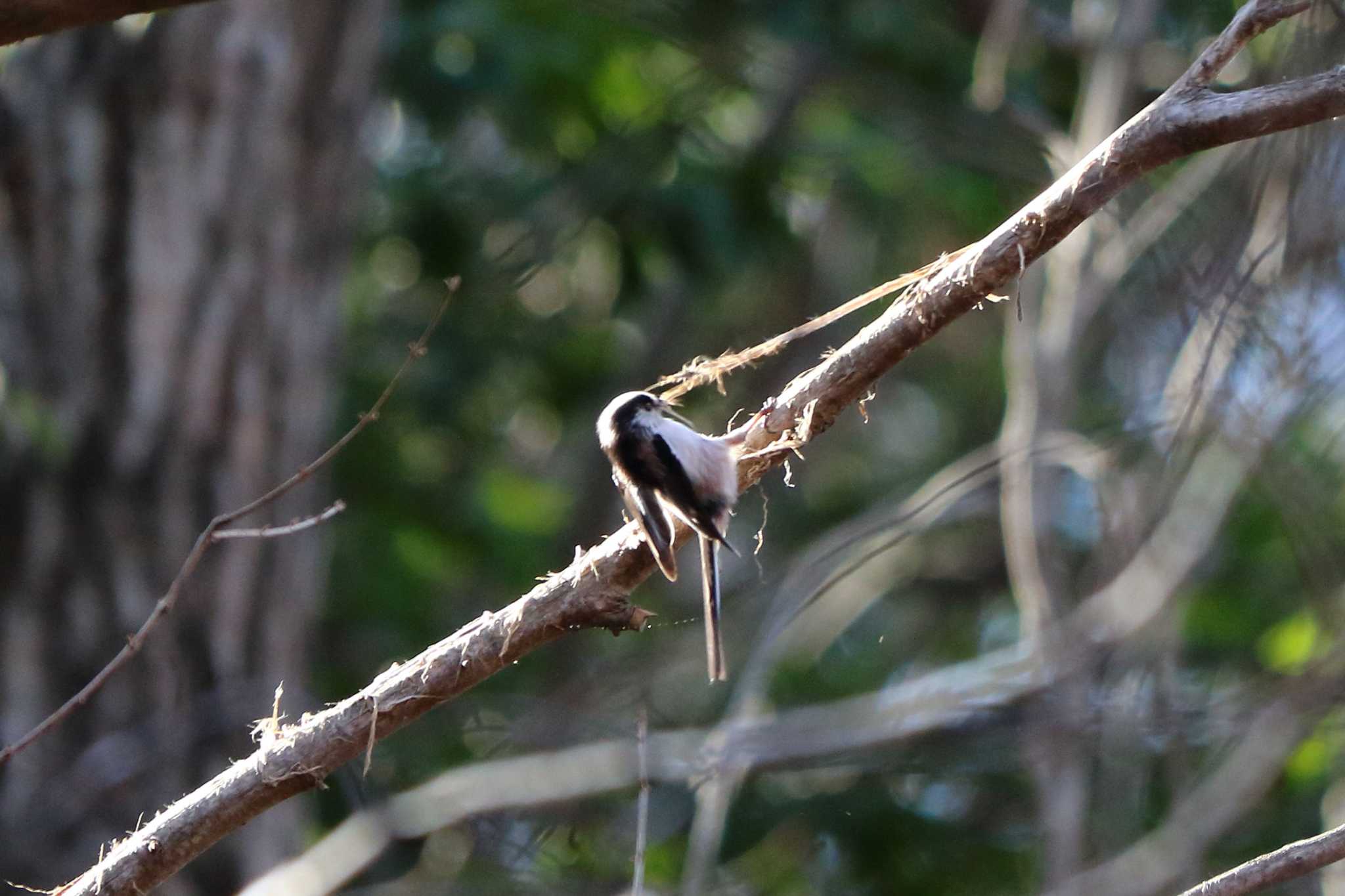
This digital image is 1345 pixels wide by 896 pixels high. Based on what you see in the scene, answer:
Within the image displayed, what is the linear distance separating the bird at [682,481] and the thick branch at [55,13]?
126 cm

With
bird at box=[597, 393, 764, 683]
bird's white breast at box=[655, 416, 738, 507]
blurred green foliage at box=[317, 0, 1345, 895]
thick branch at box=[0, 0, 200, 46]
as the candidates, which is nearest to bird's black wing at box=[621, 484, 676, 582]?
bird at box=[597, 393, 764, 683]

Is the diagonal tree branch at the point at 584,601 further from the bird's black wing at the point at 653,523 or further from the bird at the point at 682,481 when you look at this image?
the bird at the point at 682,481

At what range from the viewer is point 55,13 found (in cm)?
234

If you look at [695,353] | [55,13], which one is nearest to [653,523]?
[55,13]

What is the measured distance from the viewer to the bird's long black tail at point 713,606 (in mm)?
2994

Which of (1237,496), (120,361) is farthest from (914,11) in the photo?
(120,361)

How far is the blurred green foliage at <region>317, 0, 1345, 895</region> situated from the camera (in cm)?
676

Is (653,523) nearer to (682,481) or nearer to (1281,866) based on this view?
(682,481)

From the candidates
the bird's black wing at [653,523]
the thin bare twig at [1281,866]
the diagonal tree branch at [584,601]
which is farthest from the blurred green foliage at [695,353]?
the thin bare twig at [1281,866]

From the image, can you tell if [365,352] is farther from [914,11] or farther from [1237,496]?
[1237,496]

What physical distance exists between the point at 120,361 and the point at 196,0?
3.09m

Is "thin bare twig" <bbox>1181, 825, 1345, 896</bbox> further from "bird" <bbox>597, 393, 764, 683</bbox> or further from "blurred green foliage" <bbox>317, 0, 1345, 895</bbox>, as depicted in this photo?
"blurred green foliage" <bbox>317, 0, 1345, 895</bbox>

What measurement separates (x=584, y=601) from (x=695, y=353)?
787 centimetres

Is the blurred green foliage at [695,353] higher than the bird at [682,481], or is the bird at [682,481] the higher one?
the blurred green foliage at [695,353]
